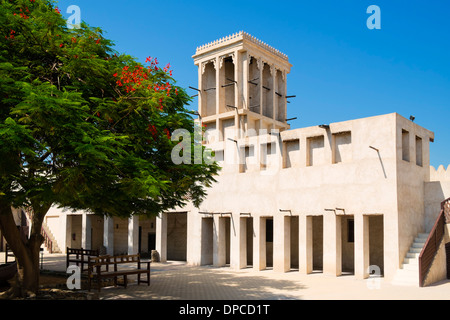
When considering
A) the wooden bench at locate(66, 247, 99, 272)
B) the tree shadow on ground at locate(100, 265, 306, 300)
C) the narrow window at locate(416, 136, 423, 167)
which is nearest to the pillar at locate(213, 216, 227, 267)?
the tree shadow on ground at locate(100, 265, 306, 300)

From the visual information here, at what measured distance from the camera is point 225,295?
16.6 meters

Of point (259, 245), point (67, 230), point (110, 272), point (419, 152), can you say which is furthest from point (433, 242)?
point (67, 230)

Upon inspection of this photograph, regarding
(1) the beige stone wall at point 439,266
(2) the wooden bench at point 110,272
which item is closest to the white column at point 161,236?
(2) the wooden bench at point 110,272

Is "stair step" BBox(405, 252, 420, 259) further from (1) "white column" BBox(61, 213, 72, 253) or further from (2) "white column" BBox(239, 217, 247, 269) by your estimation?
(1) "white column" BBox(61, 213, 72, 253)

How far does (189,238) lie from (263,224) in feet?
19.7

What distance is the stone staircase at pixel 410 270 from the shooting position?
19.9 metres

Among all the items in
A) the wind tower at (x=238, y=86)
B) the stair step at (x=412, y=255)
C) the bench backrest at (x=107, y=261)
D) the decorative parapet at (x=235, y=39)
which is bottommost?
the stair step at (x=412, y=255)

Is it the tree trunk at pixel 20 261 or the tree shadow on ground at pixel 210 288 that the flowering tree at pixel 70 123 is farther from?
the tree shadow on ground at pixel 210 288

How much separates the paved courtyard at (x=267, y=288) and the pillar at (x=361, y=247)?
549 mm

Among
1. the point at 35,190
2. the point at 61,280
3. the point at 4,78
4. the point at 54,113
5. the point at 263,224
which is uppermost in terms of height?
the point at 4,78

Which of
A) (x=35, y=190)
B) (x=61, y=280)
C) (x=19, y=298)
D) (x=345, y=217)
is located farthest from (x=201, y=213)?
(x=35, y=190)

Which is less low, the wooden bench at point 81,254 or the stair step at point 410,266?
the wooden bench at point 81,254

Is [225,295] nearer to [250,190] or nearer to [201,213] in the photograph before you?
[250,190]

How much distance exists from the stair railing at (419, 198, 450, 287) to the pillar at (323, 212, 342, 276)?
4354mm
